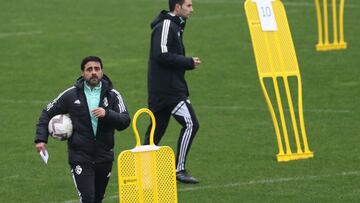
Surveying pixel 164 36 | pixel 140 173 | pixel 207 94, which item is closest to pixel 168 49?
pixel 164 36

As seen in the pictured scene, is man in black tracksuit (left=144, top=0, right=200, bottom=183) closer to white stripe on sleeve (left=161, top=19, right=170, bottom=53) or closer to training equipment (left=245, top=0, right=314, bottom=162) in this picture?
white stripe on sleeve (left=161, top=19, right=170, bottom=53)

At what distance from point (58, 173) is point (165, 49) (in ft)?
7.90

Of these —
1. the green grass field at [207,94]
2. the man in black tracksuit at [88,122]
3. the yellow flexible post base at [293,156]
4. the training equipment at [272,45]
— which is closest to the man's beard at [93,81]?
the man in black tracksuit at [88,122]

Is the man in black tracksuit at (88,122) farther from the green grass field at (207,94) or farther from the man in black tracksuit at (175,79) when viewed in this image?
the man in black tracksuit at (175,79)

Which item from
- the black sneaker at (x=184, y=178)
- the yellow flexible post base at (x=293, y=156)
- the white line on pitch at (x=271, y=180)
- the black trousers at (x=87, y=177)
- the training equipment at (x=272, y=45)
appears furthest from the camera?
the yellow flexible post base at (x=293, y=156)

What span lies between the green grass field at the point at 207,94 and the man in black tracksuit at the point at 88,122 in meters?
2.18

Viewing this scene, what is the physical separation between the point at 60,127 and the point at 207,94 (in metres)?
10.5

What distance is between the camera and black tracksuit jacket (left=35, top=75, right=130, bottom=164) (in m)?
13.0

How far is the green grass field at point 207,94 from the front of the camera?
52.5 ft

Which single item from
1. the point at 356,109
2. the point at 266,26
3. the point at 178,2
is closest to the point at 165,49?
the point at 178,2

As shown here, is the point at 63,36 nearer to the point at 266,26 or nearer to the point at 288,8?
the point at 288,8

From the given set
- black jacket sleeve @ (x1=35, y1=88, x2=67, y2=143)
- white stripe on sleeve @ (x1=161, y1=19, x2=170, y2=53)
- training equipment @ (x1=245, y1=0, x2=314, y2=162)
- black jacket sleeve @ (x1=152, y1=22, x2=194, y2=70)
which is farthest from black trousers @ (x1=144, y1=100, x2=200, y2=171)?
black jacket sleeve @ (x1=35, y1=88, x2=67, y2=143)

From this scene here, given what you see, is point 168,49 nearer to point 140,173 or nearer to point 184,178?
point 184,178

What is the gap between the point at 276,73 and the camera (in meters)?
17.3
